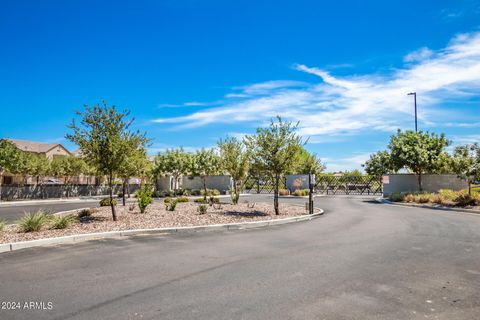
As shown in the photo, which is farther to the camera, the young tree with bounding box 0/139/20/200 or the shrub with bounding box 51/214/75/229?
the young tree with bounding box 0/139/20/200

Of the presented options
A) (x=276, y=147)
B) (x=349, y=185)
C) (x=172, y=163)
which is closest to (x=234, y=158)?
(x=276, y=147)

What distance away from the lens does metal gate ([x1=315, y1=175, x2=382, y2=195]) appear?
41.7 meters

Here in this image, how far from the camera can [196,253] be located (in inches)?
312

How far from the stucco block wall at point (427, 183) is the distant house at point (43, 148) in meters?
56.3

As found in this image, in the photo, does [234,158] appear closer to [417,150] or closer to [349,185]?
[417,150]

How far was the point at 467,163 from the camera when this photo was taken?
21.3m

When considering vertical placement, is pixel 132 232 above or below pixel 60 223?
below

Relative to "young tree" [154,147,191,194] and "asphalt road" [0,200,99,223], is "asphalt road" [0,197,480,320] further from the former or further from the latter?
"young tree" [154,147,191,194]

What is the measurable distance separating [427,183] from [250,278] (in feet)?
96.1

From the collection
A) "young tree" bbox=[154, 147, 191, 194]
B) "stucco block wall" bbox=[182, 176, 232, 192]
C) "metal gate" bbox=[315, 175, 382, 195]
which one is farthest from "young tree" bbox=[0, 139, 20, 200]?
"metal gate" bbox=[315, 175, 382, 195]

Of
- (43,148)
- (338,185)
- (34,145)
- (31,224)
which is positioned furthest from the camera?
(34,145)

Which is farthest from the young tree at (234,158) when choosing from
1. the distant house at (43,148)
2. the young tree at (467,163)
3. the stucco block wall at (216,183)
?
the distant house at (43,148)

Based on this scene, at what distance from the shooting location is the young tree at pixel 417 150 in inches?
1076

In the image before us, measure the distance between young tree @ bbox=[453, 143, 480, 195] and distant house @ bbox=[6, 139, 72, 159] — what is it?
61754 millimetres
